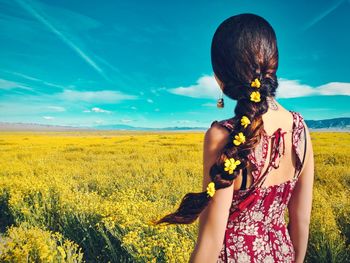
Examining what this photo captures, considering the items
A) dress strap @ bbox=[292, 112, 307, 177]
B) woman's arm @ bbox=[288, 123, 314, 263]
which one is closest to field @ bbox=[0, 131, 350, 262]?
woman's arm @ bbox=[288, 123, 314, 263]

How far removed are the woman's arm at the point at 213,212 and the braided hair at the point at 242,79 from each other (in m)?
0.03

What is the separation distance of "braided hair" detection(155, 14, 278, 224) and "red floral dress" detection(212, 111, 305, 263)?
83 millimetres

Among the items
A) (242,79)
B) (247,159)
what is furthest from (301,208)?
(242,79)

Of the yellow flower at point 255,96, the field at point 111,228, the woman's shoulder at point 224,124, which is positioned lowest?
the field at point 111,228

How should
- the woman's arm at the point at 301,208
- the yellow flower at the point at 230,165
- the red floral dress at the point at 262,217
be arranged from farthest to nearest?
1. the woman's arm at the point at 301,208
2. the red floral dress at the point at 262,217
3. the yellow flower at the point at 230,165

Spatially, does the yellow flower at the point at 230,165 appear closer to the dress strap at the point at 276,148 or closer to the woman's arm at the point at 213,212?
the woman's arm at the point at 213,212

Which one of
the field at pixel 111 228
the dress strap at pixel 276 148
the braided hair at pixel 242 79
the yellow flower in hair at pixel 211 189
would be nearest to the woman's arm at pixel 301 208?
the dress strap at pixel 276 148

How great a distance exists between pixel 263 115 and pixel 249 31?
1.23ft

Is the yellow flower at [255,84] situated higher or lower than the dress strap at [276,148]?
higher

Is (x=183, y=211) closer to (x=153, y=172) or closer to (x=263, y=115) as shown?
(x=263, y=115)

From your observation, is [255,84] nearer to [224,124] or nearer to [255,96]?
[255,96]

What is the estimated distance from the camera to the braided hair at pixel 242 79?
4.44 ft

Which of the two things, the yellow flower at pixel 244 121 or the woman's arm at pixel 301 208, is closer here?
the yellow flower at pixel 244 121

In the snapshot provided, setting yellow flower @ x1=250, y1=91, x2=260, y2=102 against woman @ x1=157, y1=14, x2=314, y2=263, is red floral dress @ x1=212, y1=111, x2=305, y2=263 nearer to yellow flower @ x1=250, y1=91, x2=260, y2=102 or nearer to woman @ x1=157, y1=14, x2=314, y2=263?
woman @ x1=157, y1=14, x2=314, y2=263
